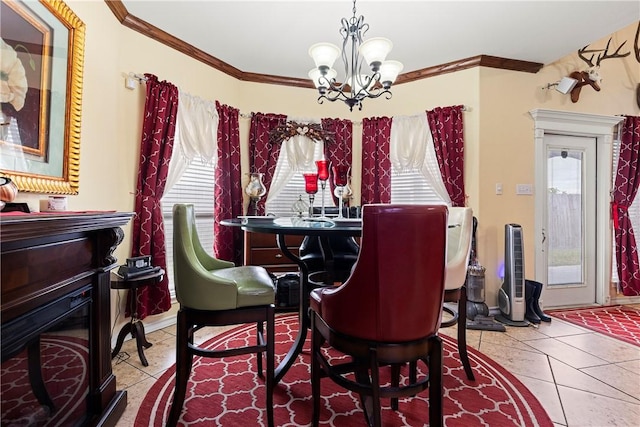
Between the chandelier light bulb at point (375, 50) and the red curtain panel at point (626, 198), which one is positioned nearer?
the chandelier light bulb at point (375, 50)

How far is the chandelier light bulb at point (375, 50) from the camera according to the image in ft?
6.70

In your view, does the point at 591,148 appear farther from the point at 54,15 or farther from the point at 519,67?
the point at 54,15

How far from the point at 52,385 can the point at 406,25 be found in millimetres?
3386

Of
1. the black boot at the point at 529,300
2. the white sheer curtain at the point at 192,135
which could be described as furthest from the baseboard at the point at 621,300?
the white sheer curtain at the point at 192,135

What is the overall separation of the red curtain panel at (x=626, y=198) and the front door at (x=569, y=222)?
0.73 feet

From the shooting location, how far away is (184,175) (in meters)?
3.15

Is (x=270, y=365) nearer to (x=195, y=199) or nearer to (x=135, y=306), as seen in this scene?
(x=135, y=306)

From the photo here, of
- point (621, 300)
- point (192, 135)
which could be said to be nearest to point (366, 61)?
point (192, 135)

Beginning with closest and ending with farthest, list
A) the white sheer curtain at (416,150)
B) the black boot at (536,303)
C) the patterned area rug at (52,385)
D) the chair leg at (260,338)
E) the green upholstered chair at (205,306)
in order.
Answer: the patterned area rug at (52,385) → the green upholstered chair at (205,306) → the chair leg at (260,338) → the black boot at (536,303) → the white sheer curtain at (416,150)

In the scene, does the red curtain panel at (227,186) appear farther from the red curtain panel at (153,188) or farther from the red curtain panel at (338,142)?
the red curtain panel at (338,142)

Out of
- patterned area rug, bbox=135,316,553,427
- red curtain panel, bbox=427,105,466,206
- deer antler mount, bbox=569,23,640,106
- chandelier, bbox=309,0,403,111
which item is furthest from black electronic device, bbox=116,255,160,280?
deer antler mount, bbox=569,23,640,106

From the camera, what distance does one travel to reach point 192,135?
307 cm

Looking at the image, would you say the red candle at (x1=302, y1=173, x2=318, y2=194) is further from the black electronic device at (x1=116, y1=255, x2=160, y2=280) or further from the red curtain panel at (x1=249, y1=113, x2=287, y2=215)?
the red curtain panel at (x1=249, y1=113, x2=287, y2=215)

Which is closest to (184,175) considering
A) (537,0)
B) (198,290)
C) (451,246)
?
(198,290)
